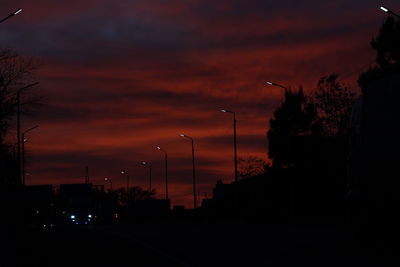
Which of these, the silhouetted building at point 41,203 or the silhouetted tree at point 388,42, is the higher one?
the silhouetted tree at point 388,42

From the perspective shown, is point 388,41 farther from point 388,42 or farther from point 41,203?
point 41,203

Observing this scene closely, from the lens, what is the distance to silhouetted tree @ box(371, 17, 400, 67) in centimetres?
7225

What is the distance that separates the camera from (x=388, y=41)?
7288 centimetres

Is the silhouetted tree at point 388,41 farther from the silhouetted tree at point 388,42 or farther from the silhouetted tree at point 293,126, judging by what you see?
the silhouetted tree at point 293,126

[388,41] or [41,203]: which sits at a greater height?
[388,41]

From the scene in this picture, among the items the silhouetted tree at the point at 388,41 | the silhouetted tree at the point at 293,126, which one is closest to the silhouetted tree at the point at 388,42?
the silhouetted tree at the point at 388,41

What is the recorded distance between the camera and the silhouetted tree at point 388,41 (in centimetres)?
7225

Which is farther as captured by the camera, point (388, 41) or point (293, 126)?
point (293, 126)

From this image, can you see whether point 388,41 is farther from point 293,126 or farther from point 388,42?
point 293,126

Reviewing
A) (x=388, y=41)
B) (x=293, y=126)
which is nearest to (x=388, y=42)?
(x=388, y=41)

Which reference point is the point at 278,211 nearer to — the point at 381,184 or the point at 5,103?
the point at 5,103

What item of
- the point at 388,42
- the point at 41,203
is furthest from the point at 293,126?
the point at 41,203

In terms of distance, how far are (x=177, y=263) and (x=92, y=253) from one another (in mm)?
5851

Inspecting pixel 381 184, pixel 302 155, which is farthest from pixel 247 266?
pixel 302 155
